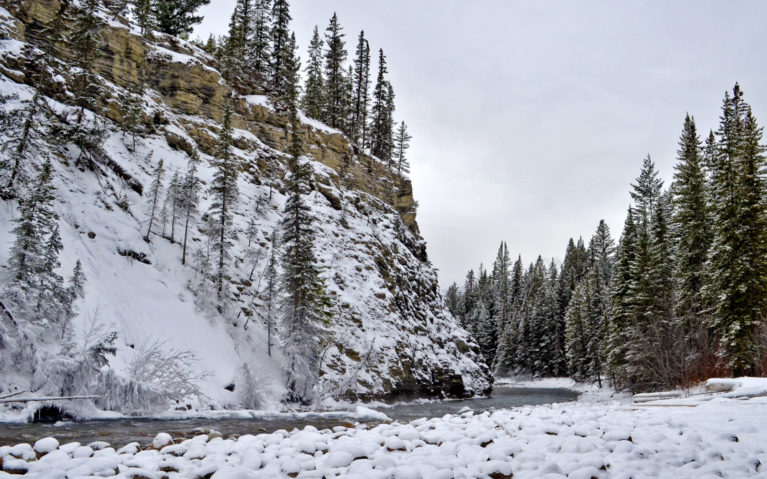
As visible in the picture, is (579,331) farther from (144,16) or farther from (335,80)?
(144,16)

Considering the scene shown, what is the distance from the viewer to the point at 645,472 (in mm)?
5258

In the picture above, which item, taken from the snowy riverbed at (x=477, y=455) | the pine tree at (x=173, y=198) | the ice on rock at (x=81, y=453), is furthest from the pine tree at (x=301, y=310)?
the ice on rock at (x=81, y=453)

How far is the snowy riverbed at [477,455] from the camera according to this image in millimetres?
5340

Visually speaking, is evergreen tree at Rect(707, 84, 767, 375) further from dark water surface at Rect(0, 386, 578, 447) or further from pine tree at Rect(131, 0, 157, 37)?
pine tree at Rect(131, 0, 157, 37)

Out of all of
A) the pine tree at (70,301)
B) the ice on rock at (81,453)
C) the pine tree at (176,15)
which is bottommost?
the ice on rock at (81,453)

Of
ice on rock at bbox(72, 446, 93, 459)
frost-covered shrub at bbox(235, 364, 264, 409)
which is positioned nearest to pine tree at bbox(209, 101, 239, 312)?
Answer: frost-covered shrub at bbox(235, 364, 264, 409)

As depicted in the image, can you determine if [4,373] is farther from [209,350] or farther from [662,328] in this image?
[662,328]

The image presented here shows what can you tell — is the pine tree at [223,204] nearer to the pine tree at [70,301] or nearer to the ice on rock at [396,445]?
the pine tree at [70,301]

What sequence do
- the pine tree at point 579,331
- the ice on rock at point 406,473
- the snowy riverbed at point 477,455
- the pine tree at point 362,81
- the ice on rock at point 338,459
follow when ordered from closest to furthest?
the ice on rock at point 406,473
the snowy riverbed at point 477,455
the ice on rock at point 338,459
the pine tree at point 579,331
the pine tree at point 362,81

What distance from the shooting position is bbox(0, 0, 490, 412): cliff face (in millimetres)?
22578

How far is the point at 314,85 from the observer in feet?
192

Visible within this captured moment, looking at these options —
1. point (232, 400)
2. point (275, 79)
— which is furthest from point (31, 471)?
point (275, 79)

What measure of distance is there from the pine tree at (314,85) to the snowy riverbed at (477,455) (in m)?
53.6

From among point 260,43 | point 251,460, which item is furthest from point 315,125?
point 251,460
